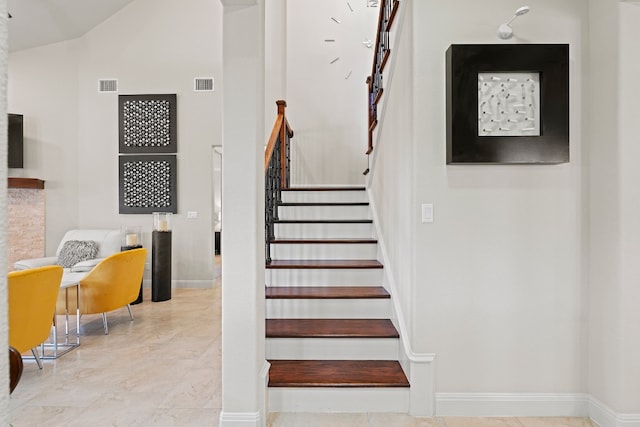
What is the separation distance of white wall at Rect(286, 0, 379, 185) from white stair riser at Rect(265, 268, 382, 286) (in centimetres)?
315

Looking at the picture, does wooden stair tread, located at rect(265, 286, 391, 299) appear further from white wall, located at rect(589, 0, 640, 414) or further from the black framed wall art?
white wall, located at rect(589, 0, 640, 414)

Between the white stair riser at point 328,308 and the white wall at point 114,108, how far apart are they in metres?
3.39

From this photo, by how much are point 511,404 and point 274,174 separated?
3.04 metres

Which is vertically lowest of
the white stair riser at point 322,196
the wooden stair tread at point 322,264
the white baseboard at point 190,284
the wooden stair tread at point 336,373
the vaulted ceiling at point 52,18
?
the white baseboard at point 190,284

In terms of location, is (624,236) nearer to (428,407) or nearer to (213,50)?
(428,407)

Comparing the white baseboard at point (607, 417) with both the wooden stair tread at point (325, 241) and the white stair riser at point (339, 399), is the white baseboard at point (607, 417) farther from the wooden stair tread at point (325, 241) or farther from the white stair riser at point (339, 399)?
the wooden stair tread at point (325, 241)

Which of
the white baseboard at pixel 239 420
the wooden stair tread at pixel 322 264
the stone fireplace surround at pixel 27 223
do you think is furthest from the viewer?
the stone fireplace surround at pixel 27 223

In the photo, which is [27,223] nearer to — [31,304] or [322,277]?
[31,304]

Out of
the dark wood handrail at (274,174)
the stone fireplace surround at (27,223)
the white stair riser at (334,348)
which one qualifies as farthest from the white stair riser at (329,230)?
the stone fireplace surround at (27,223)

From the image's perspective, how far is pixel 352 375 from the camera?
105 inches

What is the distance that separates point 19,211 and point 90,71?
241 centimetres

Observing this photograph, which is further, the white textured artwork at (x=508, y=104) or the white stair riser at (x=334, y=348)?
the white stair riser at (x=334, y=348)

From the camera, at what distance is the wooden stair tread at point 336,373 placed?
258 cm

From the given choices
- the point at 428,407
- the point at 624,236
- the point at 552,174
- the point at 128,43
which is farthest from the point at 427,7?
the point at 128,43
